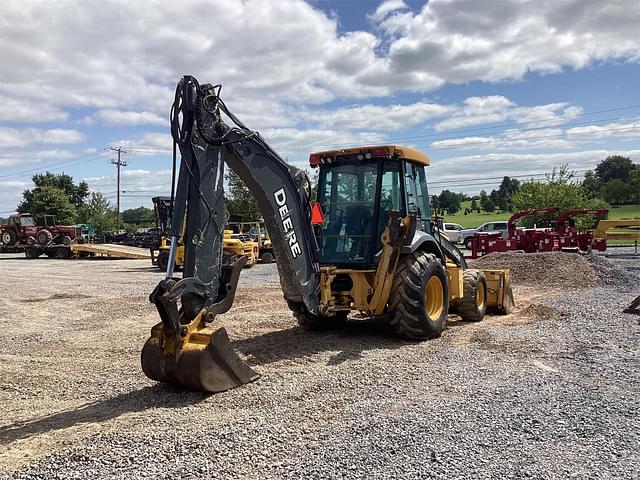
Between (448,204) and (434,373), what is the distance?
3.72 meters

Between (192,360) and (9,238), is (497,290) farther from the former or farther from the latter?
(9,238)

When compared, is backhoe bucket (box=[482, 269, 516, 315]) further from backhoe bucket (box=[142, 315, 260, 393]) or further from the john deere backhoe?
backhoe bucket (box=[142, 315, 260, 393])

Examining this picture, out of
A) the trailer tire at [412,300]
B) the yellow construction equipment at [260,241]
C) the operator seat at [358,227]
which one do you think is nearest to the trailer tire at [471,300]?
the trailer tire at [412,300]

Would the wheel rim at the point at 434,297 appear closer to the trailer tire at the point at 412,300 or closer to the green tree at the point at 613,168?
the trailer tire at the point at 412,300

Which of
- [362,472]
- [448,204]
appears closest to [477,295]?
[448,204]

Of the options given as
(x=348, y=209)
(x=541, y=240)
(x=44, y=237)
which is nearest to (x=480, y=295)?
(x=348, y=209)

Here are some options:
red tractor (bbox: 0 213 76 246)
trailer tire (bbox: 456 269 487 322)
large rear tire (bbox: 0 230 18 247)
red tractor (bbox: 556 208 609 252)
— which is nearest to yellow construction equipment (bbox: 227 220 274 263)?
red tractor (bbox: 556 208 609 252)

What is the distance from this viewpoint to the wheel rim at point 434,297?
28.8ft

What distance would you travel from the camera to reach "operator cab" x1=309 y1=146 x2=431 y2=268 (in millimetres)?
8516

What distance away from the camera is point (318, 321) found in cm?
911

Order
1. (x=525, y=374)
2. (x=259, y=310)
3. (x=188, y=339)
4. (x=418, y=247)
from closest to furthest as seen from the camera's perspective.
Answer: (x=188, y=339) < (x=525, y=374) < (x=418, y=247) < (x=259, y=310)

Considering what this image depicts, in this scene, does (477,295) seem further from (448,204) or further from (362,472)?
(362,472)

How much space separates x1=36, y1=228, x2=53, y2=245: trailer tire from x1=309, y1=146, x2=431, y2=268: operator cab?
100.0ft

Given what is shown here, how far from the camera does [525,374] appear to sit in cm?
646
